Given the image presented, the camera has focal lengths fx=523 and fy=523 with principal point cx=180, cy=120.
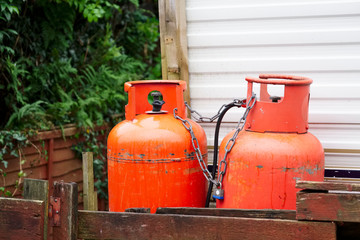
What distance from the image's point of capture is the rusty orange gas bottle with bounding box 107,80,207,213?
11.8ft

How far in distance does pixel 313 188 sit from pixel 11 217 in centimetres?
154

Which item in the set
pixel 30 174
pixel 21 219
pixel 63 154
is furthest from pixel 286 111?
pixel 63 154

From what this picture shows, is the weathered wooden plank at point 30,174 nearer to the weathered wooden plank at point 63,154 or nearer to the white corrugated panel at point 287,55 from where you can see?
the weathered wooden plank at point 63,154

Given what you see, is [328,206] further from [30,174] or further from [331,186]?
[30,174]

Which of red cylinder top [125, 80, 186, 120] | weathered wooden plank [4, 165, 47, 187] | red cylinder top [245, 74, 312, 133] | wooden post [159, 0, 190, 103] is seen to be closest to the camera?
red cylinder top [245, 74, 312, 133]

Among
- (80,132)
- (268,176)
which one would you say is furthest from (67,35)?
(268,176)

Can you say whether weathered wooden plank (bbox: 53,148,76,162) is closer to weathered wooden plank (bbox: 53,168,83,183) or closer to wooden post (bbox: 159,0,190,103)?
weathered wooden plank (bbox: 53,168,83,183)

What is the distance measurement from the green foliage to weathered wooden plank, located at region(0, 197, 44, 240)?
8.70 feet

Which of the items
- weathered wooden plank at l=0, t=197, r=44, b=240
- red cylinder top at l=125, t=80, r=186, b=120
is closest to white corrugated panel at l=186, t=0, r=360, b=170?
red cylinder top at l=125, t=80, r=186, b=120

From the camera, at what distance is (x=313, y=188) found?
245cm

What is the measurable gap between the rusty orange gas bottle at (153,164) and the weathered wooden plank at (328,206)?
1305mm

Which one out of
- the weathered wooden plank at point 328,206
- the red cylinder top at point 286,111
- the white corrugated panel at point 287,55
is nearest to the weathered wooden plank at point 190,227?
the weathered wooden plank at point 328,206

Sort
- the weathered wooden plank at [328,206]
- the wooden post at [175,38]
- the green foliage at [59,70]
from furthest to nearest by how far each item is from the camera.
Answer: the green foliage at [59,70], the wooden post at [175,38], the weathered wooden plank at [328,206]

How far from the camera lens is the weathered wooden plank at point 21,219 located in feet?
8.69
